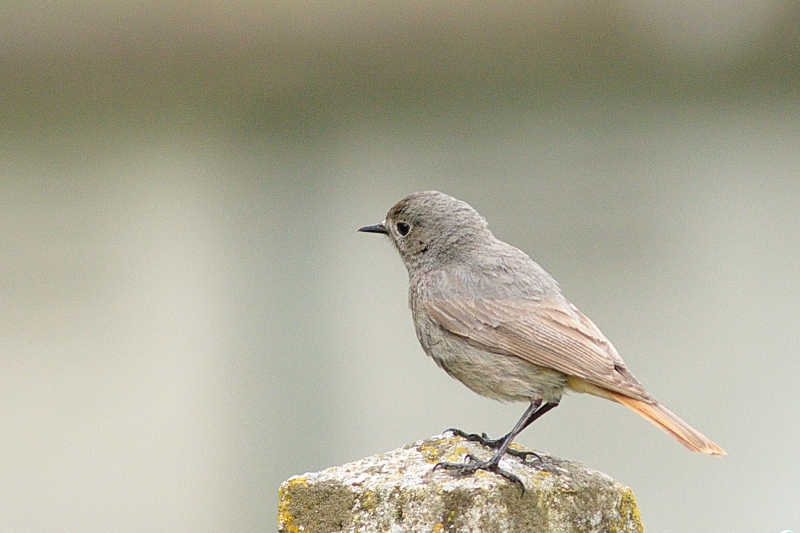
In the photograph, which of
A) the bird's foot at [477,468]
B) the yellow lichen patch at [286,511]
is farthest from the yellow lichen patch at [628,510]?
the yellow lichen patch at [286,511]

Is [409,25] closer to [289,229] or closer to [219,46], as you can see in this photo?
[219,46]

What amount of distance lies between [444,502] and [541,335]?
1.27 metres

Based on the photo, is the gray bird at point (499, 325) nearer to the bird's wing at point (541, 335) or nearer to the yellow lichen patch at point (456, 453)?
the bird's wing at point (541, 335)

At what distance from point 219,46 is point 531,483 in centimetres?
373

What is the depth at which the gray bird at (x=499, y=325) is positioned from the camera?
305 cm

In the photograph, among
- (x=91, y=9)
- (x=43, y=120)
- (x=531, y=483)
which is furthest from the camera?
(x=43, y=120)

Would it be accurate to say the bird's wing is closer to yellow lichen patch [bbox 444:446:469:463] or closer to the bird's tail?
the bird's tail

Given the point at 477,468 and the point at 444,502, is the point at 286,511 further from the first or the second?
the point at 477,468

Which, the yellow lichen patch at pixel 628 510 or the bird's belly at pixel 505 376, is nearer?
the yellow lichen patch at pixel 628 510

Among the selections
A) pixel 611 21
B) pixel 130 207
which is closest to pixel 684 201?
pixel 611 21

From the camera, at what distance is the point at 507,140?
214 inches

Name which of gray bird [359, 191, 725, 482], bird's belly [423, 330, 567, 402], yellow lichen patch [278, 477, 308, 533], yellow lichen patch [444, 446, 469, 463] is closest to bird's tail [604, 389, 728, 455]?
gray bird [359, 191, 725, 482]

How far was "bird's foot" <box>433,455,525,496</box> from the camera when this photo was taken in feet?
6.86

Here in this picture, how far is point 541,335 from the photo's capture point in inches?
124
